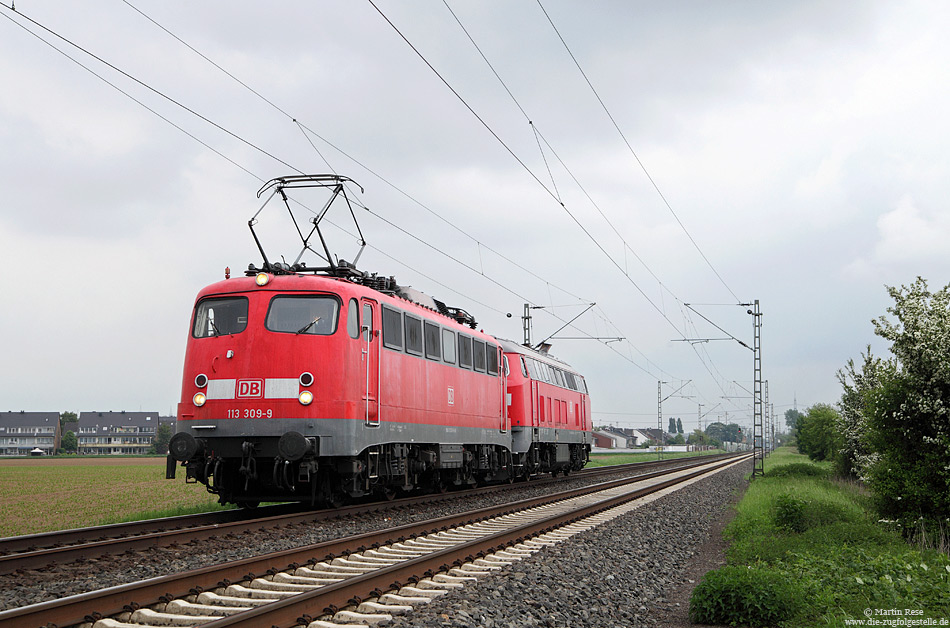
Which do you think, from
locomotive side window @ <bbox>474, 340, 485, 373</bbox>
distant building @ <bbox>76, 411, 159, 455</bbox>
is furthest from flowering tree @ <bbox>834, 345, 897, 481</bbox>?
distant building @ <bbox>76, 411, 159, 455</bbox>

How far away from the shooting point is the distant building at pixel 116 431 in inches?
4899

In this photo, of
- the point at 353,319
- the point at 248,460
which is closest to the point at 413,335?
the point at 353,319

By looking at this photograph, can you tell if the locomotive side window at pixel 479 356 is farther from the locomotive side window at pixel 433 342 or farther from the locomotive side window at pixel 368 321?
the locomotive side window at pixel 368 321

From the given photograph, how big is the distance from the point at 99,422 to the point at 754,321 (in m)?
120

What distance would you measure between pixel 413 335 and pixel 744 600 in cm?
968

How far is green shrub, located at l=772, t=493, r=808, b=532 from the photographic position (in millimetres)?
13414

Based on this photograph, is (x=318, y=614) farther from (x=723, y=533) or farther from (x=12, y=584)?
(x=723, y=533)

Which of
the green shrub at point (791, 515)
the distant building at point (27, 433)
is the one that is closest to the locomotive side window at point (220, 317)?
the green shrub at point (791, 515)

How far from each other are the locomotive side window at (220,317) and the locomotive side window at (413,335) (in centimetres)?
350

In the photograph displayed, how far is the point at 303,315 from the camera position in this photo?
13094 mm

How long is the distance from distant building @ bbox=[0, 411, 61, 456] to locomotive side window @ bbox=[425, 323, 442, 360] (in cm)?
11942

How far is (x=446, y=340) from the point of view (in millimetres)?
17797

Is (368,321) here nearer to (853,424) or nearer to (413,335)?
(413,335)

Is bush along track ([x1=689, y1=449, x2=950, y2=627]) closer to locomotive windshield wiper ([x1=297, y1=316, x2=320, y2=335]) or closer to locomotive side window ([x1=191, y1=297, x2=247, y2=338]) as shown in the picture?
locomotive windshield wiper ([x1=297, y1=316, x2=320, y2=335])
